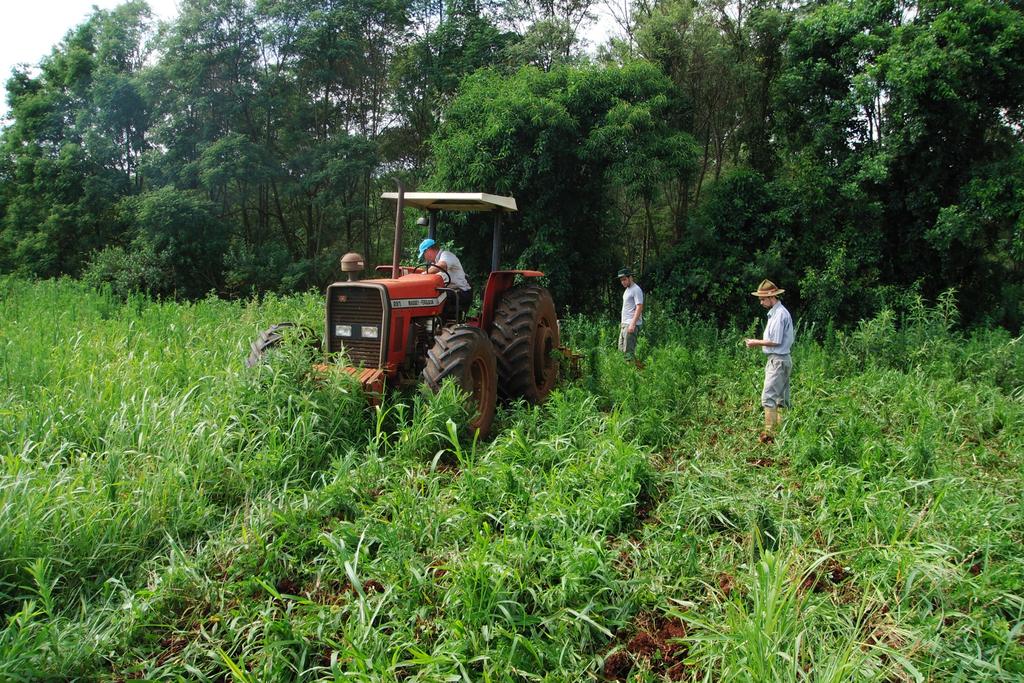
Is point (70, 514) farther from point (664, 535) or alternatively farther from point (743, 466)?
point (743, 466)

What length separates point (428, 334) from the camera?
5.46m

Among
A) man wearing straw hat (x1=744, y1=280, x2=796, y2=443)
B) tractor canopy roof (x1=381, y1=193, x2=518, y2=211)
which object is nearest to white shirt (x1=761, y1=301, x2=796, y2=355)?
man wearing straw hat (x1=744, y1=280, x2=796, y2=443)

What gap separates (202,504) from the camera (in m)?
3.61

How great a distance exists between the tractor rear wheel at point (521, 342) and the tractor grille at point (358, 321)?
4.15 feet

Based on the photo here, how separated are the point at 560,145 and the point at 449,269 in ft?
20.8

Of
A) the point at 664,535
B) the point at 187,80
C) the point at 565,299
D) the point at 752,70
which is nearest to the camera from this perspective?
the point at 664,535

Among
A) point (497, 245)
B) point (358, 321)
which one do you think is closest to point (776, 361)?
point (497, 245)

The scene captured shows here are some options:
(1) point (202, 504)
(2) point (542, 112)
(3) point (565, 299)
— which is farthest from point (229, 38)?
(1) point (202, 504)

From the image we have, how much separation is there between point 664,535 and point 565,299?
9175mm

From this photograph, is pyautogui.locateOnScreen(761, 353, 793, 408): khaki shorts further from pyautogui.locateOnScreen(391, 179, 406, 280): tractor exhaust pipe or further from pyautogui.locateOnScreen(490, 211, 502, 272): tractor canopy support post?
pyautogui.locateOnScreen(391, 179, 406, 280): tractor exhaust pipe

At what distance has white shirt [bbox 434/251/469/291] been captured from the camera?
585cm

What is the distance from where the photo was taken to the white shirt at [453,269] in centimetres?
585

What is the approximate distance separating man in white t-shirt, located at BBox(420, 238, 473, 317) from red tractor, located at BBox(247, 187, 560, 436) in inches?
2.1

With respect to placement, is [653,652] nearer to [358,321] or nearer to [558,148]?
[358,321]
